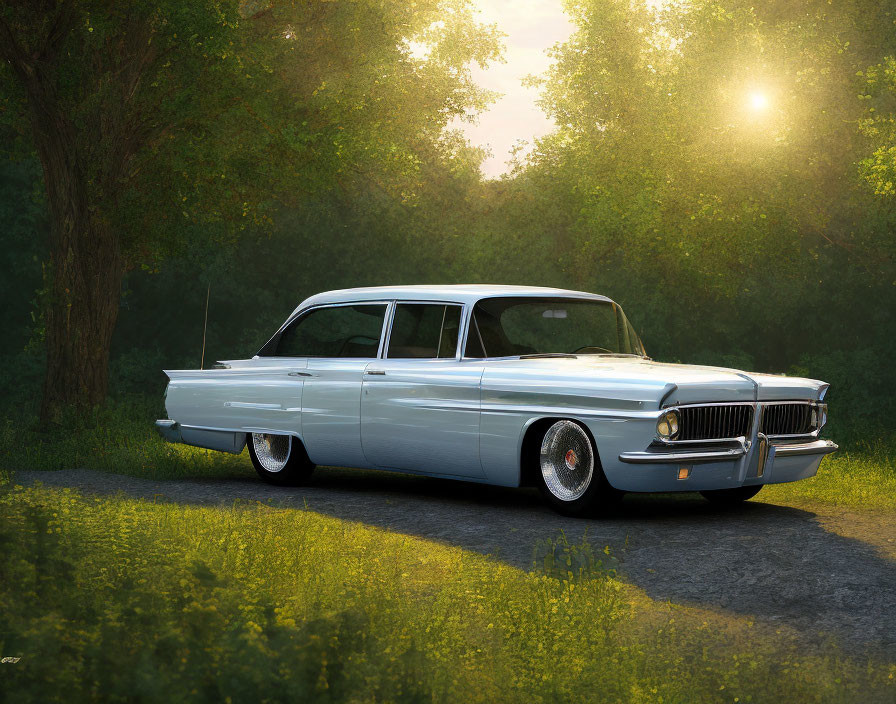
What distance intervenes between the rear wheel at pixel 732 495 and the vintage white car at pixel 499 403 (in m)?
0.02

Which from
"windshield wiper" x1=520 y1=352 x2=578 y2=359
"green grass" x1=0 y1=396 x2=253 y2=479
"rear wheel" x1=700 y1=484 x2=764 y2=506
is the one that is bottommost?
"green grass" x1=0 y1=396 x2=253 y2=479

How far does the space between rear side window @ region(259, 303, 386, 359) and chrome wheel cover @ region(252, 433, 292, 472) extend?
2.55 ft

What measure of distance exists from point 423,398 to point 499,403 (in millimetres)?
814

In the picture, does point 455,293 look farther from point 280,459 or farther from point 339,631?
point 339,631

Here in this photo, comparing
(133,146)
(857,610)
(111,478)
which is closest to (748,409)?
(857,610)

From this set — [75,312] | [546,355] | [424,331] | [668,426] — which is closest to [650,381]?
[668,426]

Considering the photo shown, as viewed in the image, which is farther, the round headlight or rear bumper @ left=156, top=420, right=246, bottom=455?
rear bumper @ left=156, top=420, right=246, bottom=455

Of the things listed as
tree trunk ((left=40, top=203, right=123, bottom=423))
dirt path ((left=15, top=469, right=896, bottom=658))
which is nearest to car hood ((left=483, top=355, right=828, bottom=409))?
dirt path ((left=15, top=469, right=896, bottom=658))

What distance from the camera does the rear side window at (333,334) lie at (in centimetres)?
1038

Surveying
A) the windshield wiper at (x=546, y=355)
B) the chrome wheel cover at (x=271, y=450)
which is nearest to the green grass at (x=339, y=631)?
the windshield wiper at (x=546, y=355)

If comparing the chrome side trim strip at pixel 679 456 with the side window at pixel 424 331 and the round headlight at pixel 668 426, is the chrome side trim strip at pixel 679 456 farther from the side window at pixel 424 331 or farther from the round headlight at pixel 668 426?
the side window at pixel 424 331

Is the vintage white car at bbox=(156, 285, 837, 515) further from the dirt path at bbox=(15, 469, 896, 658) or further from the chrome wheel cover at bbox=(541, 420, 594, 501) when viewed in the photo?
the dirt path at bbox=(15, 469, 896, 658)

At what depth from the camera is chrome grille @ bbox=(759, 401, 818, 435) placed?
885 cm

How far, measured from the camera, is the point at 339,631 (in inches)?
175
